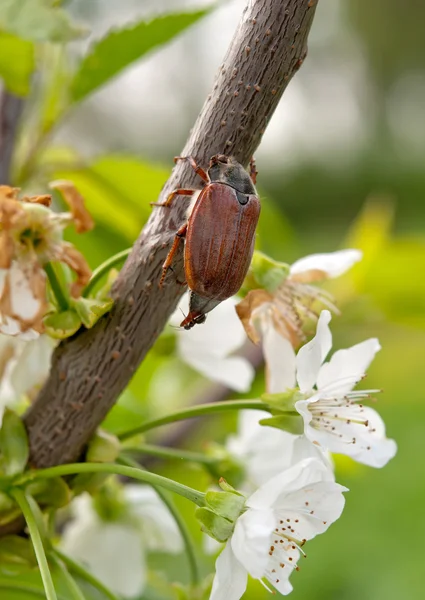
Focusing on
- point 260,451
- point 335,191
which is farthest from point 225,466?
point 335,191

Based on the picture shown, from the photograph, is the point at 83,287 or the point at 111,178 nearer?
the point at 83,287

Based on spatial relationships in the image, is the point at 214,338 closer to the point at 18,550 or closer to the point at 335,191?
the point at 18,550

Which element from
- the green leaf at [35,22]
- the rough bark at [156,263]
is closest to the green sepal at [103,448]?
the rough bark at [156,263]

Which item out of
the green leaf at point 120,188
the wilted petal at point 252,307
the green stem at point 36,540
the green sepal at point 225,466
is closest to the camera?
the green stem at point 36,540

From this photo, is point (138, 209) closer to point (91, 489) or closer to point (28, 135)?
point (28, 135)

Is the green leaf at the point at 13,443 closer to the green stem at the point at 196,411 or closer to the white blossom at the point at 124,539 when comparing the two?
the green stem at the point at 196,411

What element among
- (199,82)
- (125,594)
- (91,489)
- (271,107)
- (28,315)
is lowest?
(125,594)

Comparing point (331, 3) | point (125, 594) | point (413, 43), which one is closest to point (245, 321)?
point (125, 594)
